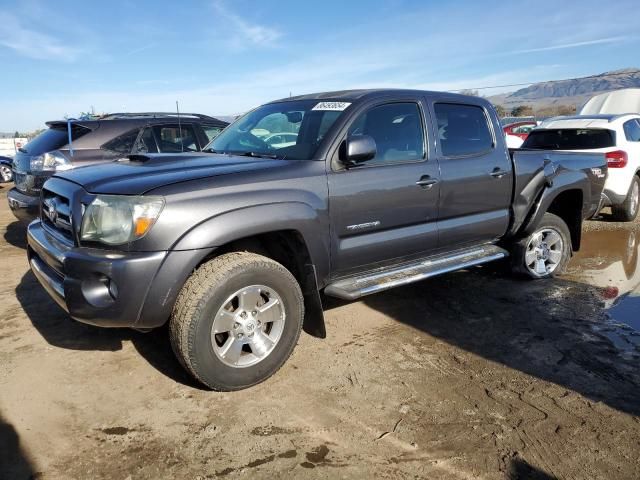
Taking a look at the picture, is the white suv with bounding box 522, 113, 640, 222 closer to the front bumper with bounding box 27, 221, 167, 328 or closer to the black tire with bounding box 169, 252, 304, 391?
A: the black tire with bounding box 169, 252, 304, 391

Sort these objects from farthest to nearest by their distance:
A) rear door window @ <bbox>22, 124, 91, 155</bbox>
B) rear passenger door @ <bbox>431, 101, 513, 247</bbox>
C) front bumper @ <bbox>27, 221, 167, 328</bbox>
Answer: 1. rear door window @ <bbox>22, 124, 91, 155</bbox>
2. rear passenger door @ <bbox>431, 101, 513, 247</bbox>
3. front bumper @ <bbox>27, 221, 167, 328</bbox>

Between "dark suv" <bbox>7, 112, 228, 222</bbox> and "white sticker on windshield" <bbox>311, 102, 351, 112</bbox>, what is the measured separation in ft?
7.79

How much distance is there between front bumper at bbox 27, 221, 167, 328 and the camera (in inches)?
108

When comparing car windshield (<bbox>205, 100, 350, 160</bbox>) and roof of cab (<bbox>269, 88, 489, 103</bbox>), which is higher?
roof of cab (<bbox>269, 88, 489, 103</bbox>)

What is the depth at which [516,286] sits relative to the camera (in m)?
5.16

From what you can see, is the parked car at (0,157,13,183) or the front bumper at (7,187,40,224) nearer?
the front bumper at (7,187,40,224)

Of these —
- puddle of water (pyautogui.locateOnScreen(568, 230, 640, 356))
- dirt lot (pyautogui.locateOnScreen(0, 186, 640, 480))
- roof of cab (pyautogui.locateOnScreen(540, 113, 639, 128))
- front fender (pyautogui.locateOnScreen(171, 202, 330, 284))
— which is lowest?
puddle of water (pyautogui.locateOnScreen(568, 230, 640, 356))

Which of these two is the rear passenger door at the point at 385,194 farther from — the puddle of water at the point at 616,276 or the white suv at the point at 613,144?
the white suv at the point at 613,144

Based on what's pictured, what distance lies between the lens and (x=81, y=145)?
606cm

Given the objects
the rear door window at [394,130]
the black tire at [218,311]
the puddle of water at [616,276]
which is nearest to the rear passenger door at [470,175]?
the rear door window at [394,130]

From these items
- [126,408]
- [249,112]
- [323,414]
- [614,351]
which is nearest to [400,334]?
[323,414]

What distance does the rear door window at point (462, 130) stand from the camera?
432cm

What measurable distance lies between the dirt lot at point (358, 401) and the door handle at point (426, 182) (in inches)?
45.1

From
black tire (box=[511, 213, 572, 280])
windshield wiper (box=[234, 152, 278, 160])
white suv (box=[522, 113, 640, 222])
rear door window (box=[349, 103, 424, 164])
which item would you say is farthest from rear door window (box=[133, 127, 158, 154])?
white suv (box=[522, 113, 640, 222])
